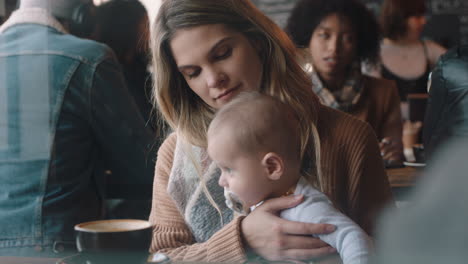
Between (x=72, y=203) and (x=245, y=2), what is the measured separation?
621 mm

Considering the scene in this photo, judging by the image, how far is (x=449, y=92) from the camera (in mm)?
1336

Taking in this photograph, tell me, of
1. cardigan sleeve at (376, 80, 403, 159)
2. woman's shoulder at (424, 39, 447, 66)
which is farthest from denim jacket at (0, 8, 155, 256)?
cardigan sleeve at (376, 80, 403, 159)

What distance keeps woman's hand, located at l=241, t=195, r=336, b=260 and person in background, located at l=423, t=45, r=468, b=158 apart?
49 cm

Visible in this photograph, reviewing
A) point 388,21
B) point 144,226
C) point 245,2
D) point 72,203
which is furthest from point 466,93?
point 388,21

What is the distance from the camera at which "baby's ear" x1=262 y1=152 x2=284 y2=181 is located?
33.7 inches

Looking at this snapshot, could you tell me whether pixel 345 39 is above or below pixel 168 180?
above

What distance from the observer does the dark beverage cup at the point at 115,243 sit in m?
0.69

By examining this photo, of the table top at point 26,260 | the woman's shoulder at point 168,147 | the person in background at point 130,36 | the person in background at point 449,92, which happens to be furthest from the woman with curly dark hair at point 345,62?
the table top at point 26,260

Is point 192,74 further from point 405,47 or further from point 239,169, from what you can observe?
point 405,47

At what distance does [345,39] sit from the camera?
2367 mm

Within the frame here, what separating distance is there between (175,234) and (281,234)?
315 mm

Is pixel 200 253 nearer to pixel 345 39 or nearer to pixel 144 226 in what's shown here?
pixel 144 226

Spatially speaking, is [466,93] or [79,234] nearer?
[79,234]

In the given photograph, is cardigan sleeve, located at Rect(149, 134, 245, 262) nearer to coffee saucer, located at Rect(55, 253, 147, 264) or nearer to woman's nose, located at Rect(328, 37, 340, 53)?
coffee saucer, located at Rect(55, 253, 147, 264)
